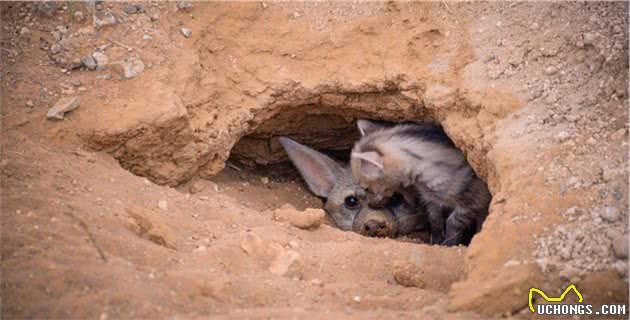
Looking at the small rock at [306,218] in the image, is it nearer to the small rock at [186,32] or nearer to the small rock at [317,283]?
the small rock at [317,283]

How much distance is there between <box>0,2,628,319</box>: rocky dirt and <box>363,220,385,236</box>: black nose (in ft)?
2.77

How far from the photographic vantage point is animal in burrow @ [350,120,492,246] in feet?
20.4

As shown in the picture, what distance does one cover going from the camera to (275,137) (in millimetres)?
7156

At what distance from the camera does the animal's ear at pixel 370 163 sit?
20.1 ft

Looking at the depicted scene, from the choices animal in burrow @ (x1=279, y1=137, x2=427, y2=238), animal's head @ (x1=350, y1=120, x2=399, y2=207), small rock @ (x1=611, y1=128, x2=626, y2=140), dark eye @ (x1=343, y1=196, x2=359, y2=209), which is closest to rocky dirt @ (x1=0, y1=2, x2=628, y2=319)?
small rock @ (x1=611, y1=128, x2=626, y2=140)

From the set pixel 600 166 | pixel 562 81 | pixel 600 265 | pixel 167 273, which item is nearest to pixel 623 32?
pixel 562 81

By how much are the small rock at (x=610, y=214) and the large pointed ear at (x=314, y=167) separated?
3469mm

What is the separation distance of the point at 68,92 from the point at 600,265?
3594 mm

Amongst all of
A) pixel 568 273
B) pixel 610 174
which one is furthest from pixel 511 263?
pixel 610 174

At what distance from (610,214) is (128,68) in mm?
3360

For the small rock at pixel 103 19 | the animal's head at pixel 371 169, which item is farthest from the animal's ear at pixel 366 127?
the small rock at pixel 103 19

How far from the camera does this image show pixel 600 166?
4.33 metres

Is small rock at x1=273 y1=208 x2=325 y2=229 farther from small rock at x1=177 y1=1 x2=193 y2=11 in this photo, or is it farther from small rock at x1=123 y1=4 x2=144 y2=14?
small rock at x1=123 y1=4 x2=144 y2=14

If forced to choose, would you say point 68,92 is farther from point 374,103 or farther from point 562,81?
point 562,81
